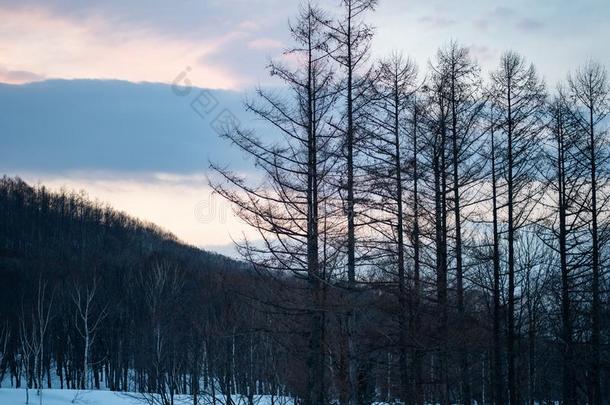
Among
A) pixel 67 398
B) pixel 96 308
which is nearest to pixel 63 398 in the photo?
pixel 67 398

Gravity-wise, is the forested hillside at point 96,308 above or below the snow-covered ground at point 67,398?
above

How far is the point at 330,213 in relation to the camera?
50.9 ft

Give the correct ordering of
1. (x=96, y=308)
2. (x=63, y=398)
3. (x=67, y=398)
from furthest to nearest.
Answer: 1. (x=96, y=308)
2. (x=63, y=398)
3. (x=67, y=398)

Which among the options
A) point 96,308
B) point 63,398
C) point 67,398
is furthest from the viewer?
point 96,308

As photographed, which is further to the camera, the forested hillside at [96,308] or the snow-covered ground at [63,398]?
the forested hillside at [96,308]

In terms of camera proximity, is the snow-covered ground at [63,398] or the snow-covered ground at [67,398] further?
the snow-covered ground at [63,398]

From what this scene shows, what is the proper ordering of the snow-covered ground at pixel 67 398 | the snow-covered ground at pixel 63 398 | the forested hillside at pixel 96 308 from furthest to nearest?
the forested hillside at pixel 96 308 → the snow-covered ground at pixel 63 398 → the snow-covered ground at pixel 67 398

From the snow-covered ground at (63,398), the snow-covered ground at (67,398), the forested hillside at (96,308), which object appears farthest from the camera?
the forested hillside at (96,308)

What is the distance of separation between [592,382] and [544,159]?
23.1 ft

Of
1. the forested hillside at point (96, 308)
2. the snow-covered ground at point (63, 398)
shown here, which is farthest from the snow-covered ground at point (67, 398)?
the forested hillside at point (96, 308)

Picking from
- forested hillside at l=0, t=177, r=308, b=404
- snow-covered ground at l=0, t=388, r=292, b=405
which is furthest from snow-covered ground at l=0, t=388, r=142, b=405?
forested hillside at l=0, t=177, r=308, b=404

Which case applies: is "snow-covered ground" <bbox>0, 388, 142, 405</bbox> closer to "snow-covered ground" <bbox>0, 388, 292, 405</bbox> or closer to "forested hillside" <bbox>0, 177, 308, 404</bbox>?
"snow-covered ground" <bbox>0, 388, 292, 405</bbox>

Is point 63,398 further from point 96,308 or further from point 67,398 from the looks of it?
point 96,308

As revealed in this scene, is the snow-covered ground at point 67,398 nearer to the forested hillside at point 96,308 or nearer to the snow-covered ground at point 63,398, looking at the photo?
the snow-covered ground at point 63,398
